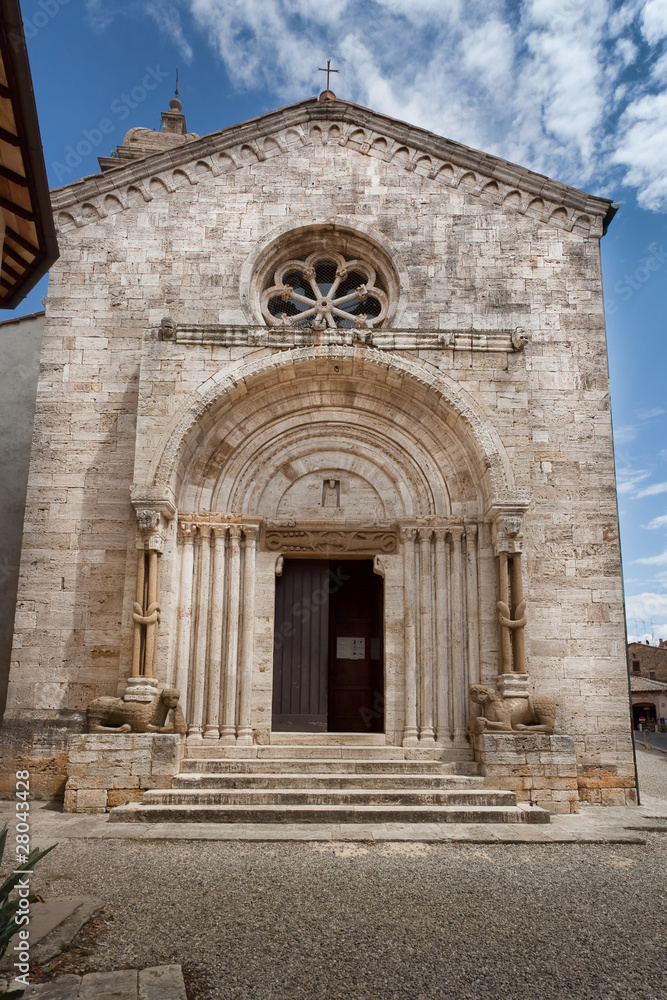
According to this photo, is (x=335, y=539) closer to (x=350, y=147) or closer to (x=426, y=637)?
(x=426, y=637)

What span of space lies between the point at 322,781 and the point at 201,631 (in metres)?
2.52

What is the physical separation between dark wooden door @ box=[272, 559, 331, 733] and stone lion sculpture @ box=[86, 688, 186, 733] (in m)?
1.78

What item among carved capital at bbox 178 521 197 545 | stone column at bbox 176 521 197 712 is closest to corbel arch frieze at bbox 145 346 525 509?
carved capital at bbox 178 521 197 545

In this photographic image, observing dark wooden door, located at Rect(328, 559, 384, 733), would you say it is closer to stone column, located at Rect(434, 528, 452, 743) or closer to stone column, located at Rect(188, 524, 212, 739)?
stone column, located at Rect(434, 528, 452, 743)

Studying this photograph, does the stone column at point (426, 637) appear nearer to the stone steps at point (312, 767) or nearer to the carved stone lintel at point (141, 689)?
the stone steps at point (312, 767)

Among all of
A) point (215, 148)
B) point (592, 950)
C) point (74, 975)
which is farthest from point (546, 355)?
point (74, 975)

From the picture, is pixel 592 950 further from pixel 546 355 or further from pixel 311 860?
pixel 546 355

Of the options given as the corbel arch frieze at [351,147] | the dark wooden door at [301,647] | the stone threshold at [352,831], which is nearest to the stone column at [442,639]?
the dark wooden door at [301,647]

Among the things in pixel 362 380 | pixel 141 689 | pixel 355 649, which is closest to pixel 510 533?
pixel 362 380

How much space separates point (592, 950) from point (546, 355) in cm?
808

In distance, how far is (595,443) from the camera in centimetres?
1056

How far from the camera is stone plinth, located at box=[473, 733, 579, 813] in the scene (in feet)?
28.2

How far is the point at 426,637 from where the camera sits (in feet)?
33.1

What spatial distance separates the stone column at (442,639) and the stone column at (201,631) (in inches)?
117
